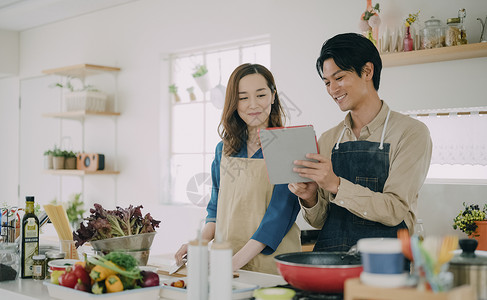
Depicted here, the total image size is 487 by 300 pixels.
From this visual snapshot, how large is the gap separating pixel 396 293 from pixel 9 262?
156 centimetres

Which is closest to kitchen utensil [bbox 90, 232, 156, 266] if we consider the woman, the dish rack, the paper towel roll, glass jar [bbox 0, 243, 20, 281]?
the woman

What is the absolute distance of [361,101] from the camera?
6.55ft

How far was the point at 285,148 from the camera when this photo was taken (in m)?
1.75

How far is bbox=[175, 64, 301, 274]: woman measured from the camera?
2141mm

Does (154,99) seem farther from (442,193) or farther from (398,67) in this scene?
(442,193)

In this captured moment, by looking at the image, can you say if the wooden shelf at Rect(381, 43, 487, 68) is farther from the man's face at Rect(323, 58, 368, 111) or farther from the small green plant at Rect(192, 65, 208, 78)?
the small green plant at Rect(192, 65, 208, 78)

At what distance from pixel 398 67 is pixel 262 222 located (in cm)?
182

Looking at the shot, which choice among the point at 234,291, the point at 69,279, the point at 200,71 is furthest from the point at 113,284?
the point at 200,71

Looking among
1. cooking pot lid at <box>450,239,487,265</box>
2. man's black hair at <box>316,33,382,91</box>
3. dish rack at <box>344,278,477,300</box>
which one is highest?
man's black hair at <box>316,33,382,91</box>

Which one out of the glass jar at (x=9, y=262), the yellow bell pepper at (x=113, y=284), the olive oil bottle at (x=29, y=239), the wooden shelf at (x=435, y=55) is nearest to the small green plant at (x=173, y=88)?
the wooden shelf at (x=435, y=55)

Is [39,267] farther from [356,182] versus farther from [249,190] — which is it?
[356,182]

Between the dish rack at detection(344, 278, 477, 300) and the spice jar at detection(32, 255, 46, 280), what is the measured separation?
1358mm

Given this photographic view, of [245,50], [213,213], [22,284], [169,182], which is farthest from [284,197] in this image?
[169,182]

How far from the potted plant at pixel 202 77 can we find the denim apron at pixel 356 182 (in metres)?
2.75
